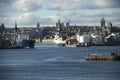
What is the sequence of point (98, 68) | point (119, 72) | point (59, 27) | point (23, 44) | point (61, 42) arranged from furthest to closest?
1. point (59, 27)
2. point (61, 42)
3. point (23, 44)
4. point (98, 68)
5. point (119, 72)

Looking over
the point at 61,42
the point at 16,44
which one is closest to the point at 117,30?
the point at 61,42

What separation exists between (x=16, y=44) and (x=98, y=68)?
54.4 m

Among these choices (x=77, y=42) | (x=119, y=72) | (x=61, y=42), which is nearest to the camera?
(x=119, y=72)

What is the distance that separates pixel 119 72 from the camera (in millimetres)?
28047

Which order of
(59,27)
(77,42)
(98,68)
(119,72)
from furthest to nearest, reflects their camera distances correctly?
(59,27), (77,42), (98,68), (119,72)

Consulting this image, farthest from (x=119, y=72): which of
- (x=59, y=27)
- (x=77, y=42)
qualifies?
(x=59, y=27)

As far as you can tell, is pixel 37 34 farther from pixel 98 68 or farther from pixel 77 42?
pixel 98 68

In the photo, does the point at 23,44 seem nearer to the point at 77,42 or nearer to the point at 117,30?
the point at 77,42

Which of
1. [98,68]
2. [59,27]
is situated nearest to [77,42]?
[59,27]

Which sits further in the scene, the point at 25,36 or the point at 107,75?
the point at 25,36

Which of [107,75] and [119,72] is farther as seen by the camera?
[119,72]

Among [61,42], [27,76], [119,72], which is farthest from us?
[61,42]

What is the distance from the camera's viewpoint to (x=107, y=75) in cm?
2612

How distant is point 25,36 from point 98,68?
233 ft
